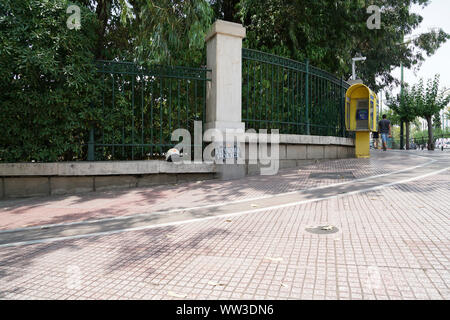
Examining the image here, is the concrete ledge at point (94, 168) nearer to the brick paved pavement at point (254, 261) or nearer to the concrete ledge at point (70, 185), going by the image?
the concrete ledge at point (70, 185)

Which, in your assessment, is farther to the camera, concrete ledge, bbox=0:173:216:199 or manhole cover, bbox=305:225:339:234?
concrete ledge, bbox=0:173:216:199

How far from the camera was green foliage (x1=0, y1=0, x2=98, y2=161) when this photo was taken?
594 cm

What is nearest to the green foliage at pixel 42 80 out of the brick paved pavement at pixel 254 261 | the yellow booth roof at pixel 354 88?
the brick paved pavement at pixel 254 261

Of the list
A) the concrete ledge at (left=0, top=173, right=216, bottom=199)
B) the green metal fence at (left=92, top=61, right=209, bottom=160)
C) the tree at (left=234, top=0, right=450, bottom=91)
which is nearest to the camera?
the concrete ledge at (left=0, top=173, right=216, bottom=199)

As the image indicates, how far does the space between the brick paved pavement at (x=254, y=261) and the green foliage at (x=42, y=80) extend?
3.64 metres

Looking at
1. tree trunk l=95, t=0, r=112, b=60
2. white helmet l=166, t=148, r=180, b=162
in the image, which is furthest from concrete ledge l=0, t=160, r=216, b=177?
tree trunk l=95, t=0, r=112, b=60

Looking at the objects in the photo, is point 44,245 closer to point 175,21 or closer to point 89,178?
point 89,178

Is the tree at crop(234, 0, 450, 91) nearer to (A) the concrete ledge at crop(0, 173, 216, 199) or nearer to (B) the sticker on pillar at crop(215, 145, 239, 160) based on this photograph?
(B) the sticker on pillar at crop(215, 145, 239, 160)

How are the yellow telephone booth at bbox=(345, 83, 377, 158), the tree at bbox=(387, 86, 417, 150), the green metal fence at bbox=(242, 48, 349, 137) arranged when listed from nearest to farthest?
the green metal fence at bbox=(242, 48, 349, 137) → the yellow telephone booth at bbox=(345, 83, 377, 158) → the tree at bbox=(387, 86, 417, 150)

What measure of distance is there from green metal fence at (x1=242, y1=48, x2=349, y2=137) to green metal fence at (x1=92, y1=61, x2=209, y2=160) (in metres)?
1.51

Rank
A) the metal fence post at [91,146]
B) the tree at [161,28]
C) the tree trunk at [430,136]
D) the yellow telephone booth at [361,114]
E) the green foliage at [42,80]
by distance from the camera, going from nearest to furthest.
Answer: the green foliage at [42,80] < the metal fence post at [91,146] < the tree at [161,28] < the yellow telephone booth at [361,114] < the tree trunk at [430,136]

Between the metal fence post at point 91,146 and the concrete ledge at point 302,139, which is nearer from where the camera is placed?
the metal fence post at point 91,146

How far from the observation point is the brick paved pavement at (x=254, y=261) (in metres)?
2.33

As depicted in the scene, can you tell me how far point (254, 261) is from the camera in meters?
2.84
